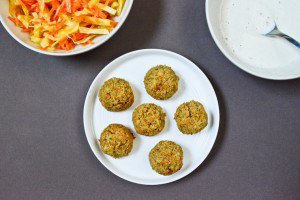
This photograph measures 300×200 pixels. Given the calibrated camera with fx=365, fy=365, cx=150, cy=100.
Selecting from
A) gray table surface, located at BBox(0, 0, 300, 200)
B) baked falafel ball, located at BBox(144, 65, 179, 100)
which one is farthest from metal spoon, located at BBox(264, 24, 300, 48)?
baked falafel ball, located at BBox(144, 65, 179, 100)

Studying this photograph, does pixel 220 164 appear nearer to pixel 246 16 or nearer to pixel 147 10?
pixel 246 16

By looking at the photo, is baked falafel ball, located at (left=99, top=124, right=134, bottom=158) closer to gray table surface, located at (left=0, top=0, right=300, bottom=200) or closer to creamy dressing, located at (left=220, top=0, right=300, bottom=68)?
gray table surface, located at (left=0, top=0, right=300, bottom=200)

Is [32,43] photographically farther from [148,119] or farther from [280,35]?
[280,35]

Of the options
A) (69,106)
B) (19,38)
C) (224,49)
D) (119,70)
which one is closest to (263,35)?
(224,49)

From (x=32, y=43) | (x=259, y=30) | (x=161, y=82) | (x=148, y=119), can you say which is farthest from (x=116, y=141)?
(x=259, y=30)

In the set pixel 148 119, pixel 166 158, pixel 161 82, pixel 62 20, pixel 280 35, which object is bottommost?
pixel 166 158

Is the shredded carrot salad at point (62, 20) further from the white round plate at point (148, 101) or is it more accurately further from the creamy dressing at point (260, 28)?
the creamy dressing at point (260, 28)
